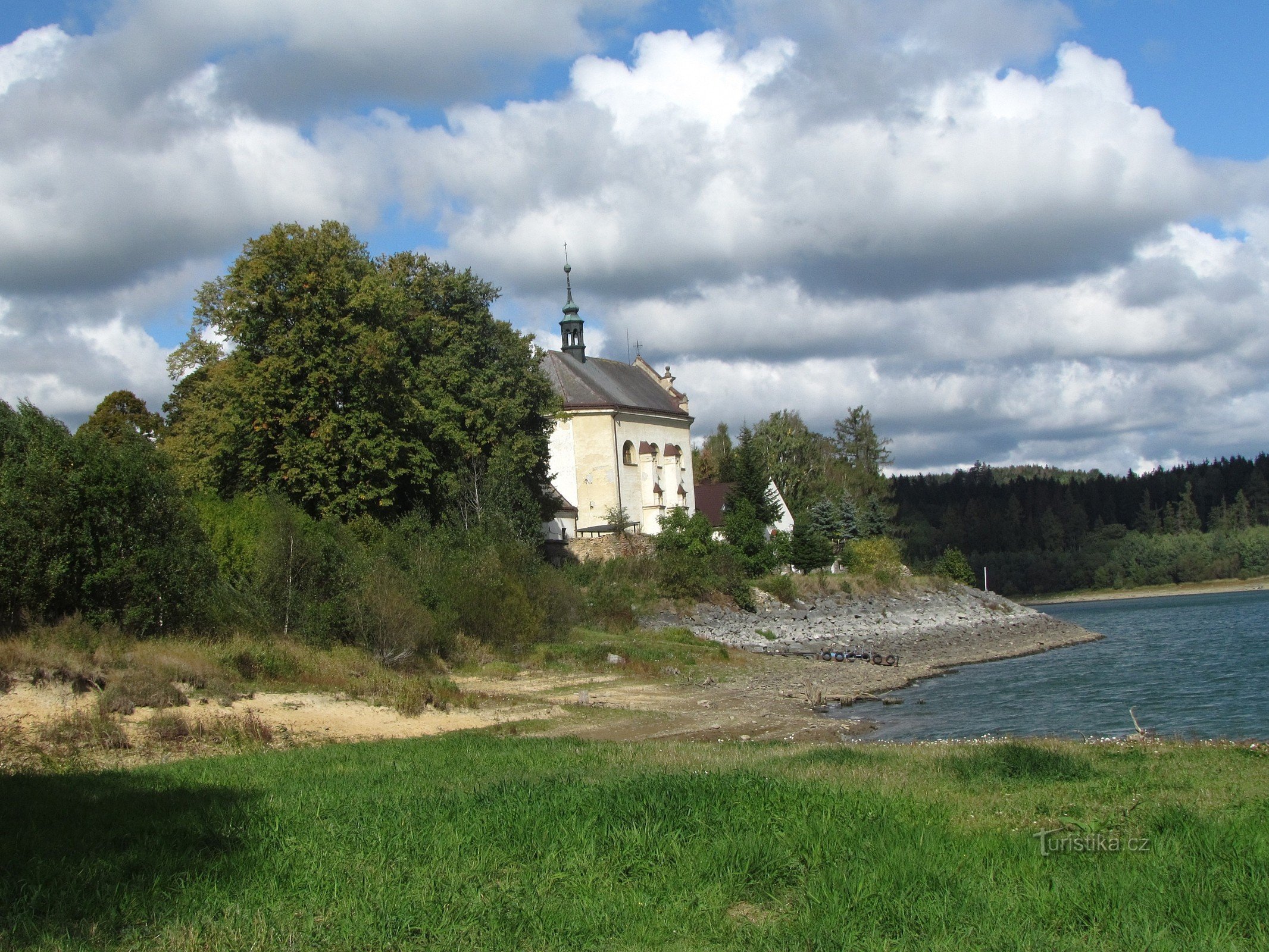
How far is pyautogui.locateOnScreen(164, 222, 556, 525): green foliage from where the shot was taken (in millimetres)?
35656

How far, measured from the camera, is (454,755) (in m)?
13.5

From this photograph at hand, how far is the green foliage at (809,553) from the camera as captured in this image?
64375 millimetres

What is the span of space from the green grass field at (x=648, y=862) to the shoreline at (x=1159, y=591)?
403 ft

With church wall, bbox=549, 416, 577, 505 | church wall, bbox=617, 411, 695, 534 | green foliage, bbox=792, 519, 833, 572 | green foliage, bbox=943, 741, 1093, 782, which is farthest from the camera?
green foliage, bbox=792, 519, 833, 572

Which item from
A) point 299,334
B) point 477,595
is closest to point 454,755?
point 477,595

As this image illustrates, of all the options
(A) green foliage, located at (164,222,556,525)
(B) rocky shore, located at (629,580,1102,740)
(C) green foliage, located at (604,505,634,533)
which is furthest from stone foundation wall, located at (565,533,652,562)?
(A) green foliage, located at (164,222,556,525)

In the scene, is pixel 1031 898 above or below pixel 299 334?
below

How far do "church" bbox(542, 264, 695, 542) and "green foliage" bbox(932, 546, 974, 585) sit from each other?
19262 millimetres

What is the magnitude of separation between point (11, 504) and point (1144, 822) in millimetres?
21128

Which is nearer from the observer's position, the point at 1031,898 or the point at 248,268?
the point at 1031,898

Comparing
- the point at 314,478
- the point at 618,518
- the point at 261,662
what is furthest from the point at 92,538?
the point at 618,518

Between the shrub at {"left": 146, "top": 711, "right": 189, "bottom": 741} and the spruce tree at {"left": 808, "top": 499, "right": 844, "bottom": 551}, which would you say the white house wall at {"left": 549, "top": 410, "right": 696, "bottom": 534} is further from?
the shrub at {"left": 146, "top": 711, "right": 189, "bottom": 741}

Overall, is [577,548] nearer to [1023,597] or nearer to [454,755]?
[454,755]

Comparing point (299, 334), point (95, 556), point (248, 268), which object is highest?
point (248, 268)
